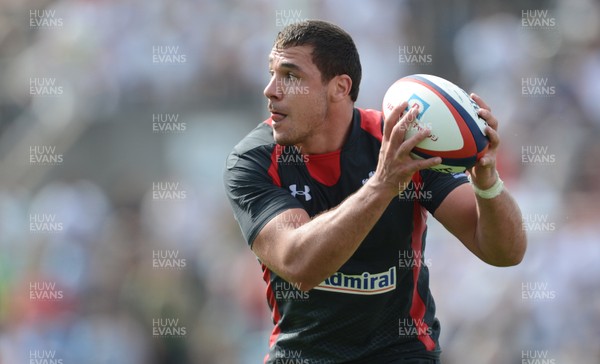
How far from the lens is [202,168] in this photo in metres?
9.30

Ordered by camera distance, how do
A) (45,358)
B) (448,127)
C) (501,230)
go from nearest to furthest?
(448,127) → (501,230) → (45,358)

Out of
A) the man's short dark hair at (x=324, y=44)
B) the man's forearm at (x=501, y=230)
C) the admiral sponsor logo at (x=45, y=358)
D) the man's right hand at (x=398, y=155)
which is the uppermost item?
the man's short dark hair at (x=324, y=44)

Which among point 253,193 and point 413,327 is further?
point 413,327

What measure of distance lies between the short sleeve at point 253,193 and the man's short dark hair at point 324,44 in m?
0.55

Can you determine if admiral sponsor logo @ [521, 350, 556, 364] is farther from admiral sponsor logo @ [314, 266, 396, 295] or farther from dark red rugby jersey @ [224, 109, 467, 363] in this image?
admiral sponsor logo @ [314, 266, 396, 295]

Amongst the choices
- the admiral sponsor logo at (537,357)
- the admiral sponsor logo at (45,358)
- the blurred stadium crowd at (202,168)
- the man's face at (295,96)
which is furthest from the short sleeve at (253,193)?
the admiral sponsor logo at (45,358)

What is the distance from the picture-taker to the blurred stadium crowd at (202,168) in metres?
8.18

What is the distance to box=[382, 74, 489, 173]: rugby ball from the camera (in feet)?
13.0

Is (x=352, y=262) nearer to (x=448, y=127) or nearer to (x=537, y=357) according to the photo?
(x=448, y=127)

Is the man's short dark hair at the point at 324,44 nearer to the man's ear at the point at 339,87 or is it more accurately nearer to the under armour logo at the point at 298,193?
the man's ear at the point at 339,87

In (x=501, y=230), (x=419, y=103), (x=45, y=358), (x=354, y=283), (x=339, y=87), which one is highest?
(x=419, y=103)

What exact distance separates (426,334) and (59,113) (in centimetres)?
642

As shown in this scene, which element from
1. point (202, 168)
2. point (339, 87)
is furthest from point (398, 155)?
point (202, 168)

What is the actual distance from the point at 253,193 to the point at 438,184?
0.96 m
